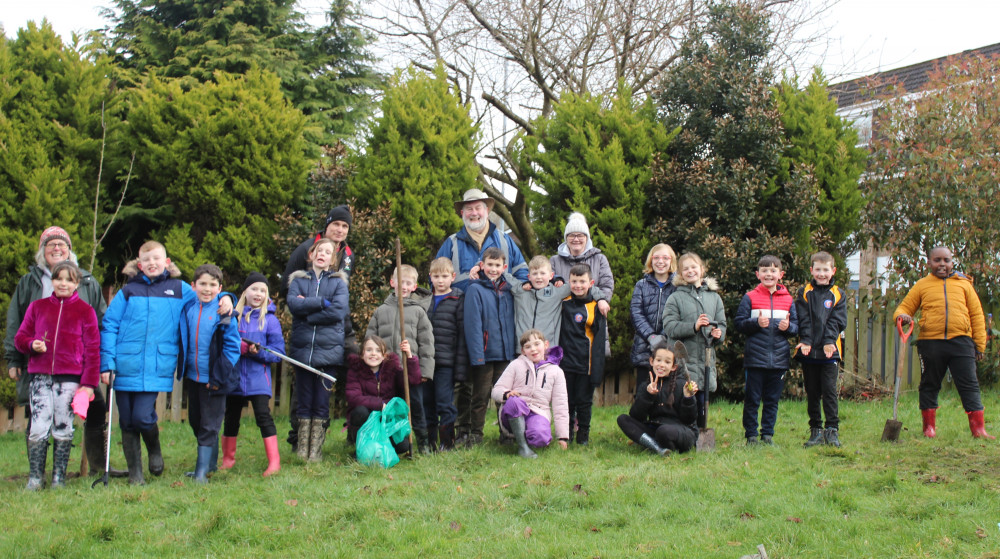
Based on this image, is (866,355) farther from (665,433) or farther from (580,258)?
(665,433)

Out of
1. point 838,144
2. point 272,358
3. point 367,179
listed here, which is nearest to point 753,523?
point 272,358

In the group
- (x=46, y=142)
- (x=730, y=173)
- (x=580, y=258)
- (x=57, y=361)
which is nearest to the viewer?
(x=57, y=361)

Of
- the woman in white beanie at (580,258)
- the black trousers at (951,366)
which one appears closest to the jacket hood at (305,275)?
the woman in white beanie at (580,258)

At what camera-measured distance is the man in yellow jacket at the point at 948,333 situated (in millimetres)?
7074

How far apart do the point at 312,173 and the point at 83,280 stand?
3266 mm

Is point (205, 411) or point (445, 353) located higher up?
point (445, 353)

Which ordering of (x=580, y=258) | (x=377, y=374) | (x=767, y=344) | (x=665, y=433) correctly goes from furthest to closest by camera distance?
(x=580, y=258)
(x=767, y=344)
(x=377, y=374)
(x=665, y=433)

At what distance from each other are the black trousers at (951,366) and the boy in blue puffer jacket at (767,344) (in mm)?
1434

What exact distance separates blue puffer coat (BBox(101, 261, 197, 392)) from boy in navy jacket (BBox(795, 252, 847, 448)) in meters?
5.02

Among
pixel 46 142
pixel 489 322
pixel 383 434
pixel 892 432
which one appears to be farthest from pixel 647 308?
pixel 46 142

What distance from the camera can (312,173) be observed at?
891cm

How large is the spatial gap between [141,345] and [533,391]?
9.88 feet

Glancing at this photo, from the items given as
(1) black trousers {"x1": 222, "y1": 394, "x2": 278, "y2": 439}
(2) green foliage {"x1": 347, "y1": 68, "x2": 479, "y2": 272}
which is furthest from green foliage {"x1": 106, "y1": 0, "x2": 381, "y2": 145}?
(1) black trousers {"x1": 222, "y1": 394, "x2": 278, "y2": 439}

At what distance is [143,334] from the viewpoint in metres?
5.83
